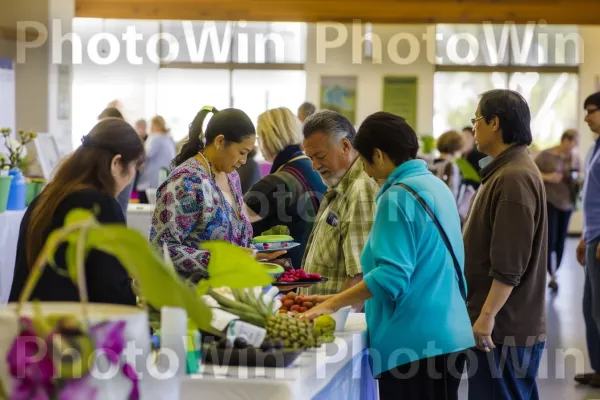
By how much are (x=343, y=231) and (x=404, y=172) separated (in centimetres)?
57

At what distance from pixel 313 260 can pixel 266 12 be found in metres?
9.24

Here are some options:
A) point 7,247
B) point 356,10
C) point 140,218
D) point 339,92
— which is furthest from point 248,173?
point 339,92

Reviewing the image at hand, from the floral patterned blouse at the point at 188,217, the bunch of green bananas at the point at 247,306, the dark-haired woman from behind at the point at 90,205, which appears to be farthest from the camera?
the floral patterned blouse at the point at 188,217

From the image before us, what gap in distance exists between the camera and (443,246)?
2549 millimetres

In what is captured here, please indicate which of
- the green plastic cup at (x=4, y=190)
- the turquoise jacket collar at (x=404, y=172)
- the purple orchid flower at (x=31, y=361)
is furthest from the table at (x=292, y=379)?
the green plastic cup at (x=4, y=190)

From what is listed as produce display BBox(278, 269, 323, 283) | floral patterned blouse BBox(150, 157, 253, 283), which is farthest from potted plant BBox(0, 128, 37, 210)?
produce display BBox(278, 269, 323, 283)

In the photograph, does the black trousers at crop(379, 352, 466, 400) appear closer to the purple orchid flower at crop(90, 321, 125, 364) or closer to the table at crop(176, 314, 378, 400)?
the table at crop(176, 314, 378, 400)

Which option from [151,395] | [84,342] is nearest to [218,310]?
[151,395]

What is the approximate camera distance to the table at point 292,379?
6.52 feet

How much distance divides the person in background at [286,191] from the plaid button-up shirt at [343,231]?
776 millimetres

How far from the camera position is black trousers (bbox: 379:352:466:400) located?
256cm

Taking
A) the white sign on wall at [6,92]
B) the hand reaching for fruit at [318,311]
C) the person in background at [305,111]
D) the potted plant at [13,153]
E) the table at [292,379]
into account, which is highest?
the white sign on wall at [6,92]

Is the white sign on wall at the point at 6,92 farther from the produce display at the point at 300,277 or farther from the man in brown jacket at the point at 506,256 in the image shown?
the man in brown jacket at the point at 506,256

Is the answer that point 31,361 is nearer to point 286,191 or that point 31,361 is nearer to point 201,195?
point 201,195
